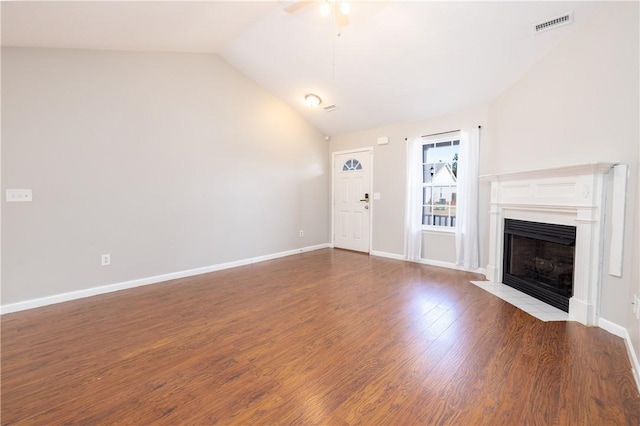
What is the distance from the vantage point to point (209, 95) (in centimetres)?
411

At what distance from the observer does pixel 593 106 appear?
2461mm

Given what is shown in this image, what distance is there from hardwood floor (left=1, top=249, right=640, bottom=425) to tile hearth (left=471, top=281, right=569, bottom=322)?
119mm

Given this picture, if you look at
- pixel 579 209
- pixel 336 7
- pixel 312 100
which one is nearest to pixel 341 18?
pixel 336 7

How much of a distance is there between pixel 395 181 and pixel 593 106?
112 inches

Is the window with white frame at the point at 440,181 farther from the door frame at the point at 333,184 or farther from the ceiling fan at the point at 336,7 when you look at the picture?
the ceiling fan at the point at 336,7

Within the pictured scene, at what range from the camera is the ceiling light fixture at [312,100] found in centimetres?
474

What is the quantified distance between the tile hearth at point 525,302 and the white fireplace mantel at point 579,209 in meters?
0.15

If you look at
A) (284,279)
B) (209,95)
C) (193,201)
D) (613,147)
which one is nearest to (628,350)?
(613,147)

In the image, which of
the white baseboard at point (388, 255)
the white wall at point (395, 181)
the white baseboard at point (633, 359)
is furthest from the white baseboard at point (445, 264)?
the white baseboard at point (633, 359)

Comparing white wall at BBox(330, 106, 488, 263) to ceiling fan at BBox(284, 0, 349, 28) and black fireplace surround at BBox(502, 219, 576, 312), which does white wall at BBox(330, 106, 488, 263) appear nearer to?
black fireplace surround at BBox(502, 219, 576, 312)

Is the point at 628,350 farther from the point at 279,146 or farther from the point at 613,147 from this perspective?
the point at 279,146

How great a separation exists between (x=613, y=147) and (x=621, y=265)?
0.98 metres

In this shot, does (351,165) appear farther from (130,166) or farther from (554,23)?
(130,166)

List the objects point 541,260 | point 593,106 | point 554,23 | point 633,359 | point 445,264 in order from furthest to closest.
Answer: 1. point 445,264
2. point 541,260
3. point 554,23
4. point 593,106
5. point 633,359
